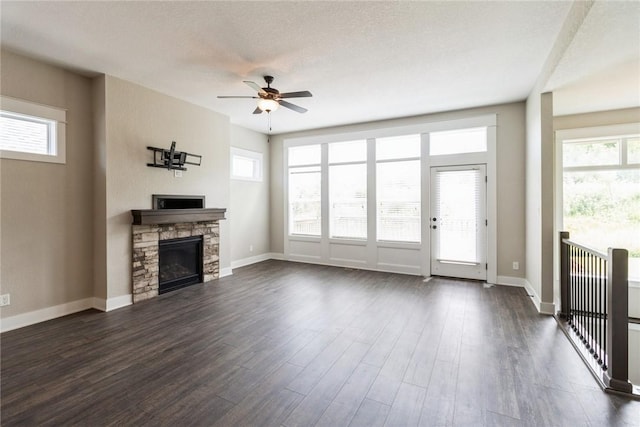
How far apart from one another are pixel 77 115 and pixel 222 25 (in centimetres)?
256

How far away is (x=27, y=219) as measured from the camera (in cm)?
338

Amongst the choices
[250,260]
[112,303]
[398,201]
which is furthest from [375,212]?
[112,303]

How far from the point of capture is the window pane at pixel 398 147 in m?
5.58

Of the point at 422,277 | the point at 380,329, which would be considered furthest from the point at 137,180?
the point at 422,277

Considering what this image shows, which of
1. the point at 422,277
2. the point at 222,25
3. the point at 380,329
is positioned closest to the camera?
the point at 222,25

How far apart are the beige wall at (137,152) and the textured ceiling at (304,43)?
1.05 ft

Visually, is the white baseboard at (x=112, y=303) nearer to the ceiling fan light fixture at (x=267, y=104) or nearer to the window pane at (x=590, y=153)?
the ceiling fan light fixture at (x=267, y=104)

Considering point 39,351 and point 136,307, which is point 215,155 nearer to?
point 136,307

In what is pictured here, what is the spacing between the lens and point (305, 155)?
6.76 meters

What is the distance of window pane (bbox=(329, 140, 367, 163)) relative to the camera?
610 cm

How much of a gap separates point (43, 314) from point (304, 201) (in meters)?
4.69

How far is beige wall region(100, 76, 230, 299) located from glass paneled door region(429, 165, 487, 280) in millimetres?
4226

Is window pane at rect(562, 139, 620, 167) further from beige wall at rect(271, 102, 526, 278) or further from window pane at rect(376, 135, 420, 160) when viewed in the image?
window pane at rect(376, 135, 420, 160)

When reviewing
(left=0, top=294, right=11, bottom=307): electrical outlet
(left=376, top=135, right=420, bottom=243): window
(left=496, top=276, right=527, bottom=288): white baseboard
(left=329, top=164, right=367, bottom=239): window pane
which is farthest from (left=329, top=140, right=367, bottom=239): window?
(left=0, top=294, right=11, bottom=307): electrical outlet
